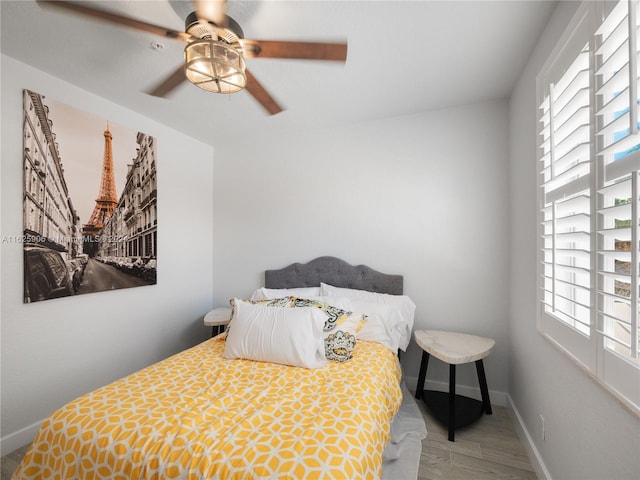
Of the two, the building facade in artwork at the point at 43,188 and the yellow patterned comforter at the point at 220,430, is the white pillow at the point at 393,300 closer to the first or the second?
the yellow patterned comforter at the point at 220,430

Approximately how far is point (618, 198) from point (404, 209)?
71.8 inches

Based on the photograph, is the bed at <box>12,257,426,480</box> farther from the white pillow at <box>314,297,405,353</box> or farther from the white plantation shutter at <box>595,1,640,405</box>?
the white plantation shutter at <box>595,1,640,405</box>

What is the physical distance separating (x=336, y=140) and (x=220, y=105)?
1.19 m

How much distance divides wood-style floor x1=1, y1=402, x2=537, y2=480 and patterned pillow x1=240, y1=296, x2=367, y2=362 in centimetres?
81

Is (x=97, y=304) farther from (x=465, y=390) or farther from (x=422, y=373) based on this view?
(x=465, y=390)

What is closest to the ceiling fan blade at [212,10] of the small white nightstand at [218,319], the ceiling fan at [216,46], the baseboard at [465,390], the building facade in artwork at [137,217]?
the ceiling fan at [216,46]

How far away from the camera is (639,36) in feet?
3.08

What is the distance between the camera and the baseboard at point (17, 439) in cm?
197

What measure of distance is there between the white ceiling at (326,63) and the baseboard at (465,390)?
2545 mm

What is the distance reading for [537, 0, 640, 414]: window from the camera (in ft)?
3.11

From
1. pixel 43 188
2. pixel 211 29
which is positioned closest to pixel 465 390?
pixel 211 29

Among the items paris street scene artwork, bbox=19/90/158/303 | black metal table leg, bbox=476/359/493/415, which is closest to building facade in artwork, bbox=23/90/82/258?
paris street scene artwork, bbox=19/90/158/303

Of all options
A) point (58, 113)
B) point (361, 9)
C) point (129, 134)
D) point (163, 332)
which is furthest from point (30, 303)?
point (361, 9)

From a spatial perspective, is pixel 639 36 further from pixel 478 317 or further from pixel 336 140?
pixel 336 140
